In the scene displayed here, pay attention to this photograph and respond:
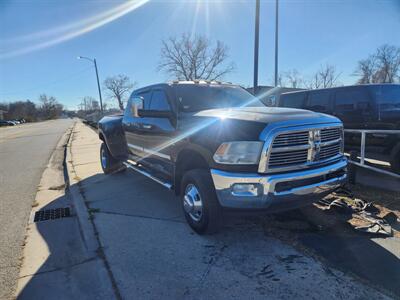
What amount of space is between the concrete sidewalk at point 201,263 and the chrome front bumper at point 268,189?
596 mm

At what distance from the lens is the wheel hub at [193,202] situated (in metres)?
3.76

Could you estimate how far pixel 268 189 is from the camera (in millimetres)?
3131

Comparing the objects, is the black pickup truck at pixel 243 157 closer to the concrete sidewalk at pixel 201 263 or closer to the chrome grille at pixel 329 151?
the chrome grille at pixel 329 151

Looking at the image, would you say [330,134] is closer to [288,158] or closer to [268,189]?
[288,158]

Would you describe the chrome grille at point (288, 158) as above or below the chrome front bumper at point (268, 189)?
above

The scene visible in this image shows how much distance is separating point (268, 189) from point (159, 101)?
2.75 meters

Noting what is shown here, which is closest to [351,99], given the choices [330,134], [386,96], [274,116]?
[386,96]

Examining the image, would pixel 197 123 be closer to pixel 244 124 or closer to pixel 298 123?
pixel 244 124

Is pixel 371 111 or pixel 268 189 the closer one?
pixel 268 189

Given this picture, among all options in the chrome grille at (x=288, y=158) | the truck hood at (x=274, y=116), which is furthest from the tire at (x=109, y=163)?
the chrome grille at (x=288, y=158)

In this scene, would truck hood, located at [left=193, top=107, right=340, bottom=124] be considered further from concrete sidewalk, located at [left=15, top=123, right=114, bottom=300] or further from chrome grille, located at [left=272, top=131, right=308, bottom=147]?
concrete sidewalk, located at [left=15, top=123, right=114, bottom=300]

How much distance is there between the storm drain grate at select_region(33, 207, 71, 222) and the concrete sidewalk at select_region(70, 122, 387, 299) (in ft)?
1.98

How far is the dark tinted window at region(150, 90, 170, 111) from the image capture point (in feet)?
16.1

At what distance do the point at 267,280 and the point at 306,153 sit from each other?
1.45 m
